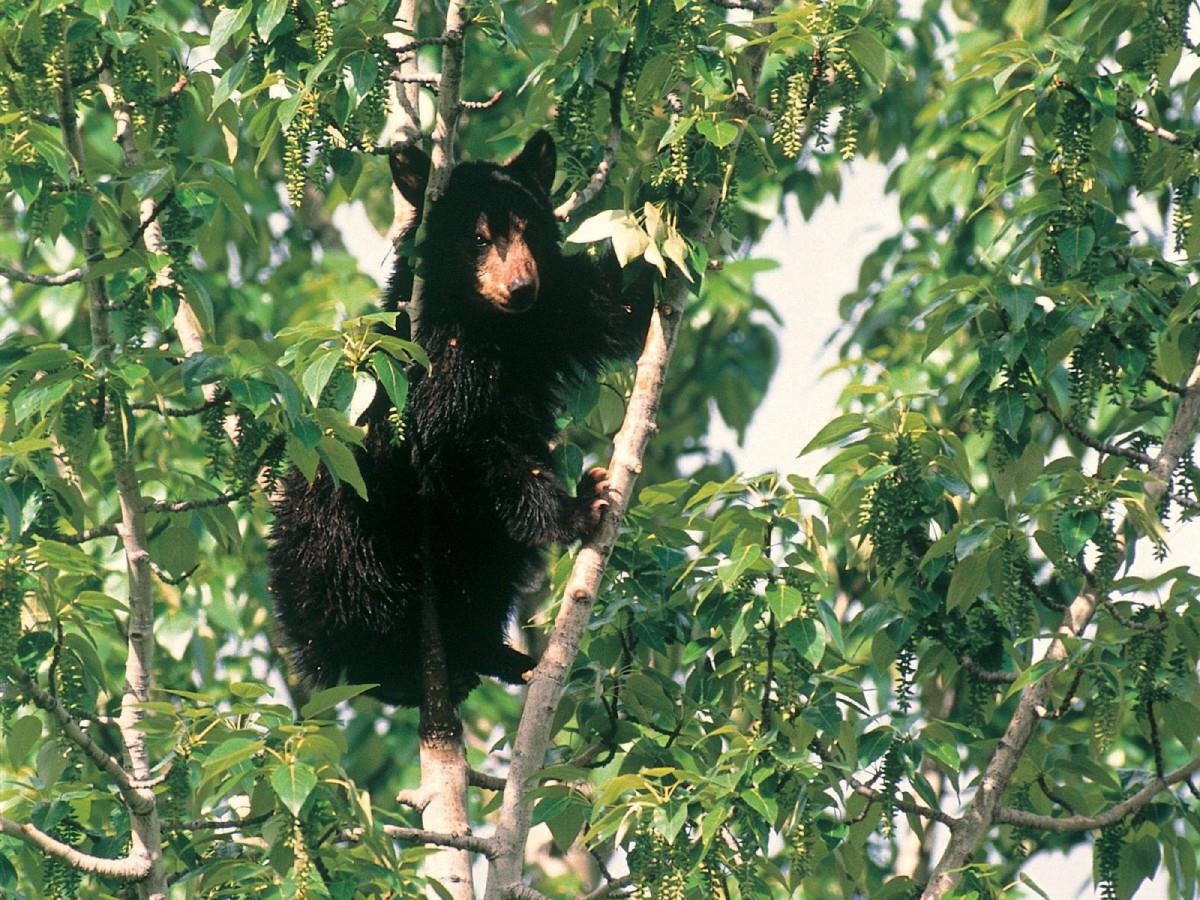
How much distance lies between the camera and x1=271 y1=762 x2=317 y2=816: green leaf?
331 cm

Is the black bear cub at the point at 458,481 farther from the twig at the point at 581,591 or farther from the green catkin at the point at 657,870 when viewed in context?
the green catkin at the point at 657,870

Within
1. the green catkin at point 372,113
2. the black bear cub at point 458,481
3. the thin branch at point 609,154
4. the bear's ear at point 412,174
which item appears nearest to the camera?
the green catkin at point 372,113

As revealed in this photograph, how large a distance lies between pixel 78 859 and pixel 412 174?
248 centimetres

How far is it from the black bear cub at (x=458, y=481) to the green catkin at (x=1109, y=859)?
72.2 inches

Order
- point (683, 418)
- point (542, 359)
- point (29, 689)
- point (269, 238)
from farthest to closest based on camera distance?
point (683, 418) < point (269, 238) < point (542, 359) < point (29, 689)

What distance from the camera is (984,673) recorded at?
4.57 m

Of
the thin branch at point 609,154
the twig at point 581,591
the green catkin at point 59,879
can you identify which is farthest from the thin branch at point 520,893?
the thin branch at point 609,154

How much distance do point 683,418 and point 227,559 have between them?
3.11 m

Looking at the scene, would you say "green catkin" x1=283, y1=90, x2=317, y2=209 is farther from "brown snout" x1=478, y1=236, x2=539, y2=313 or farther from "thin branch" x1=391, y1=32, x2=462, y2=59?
"brown snout" x1=478, y1=236, x2=539, y2=313

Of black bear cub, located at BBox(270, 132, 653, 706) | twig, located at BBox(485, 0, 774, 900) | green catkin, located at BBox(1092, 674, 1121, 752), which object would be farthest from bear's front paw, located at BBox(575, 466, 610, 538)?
green catkin, located at BBox(1092, 674, 1121, 752)

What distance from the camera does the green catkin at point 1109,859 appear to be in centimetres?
433

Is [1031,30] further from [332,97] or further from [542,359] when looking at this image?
[332,97]

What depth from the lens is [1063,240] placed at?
433 cm

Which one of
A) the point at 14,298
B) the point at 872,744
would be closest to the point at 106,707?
the point at 14,298
